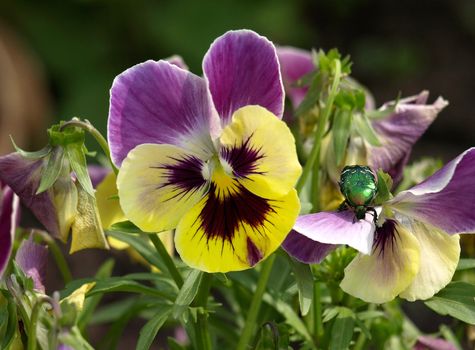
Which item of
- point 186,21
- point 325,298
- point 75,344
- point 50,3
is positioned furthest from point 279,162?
point 50,3

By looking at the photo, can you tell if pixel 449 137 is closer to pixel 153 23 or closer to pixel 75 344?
pixel 153 23

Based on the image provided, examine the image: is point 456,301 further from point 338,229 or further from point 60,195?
point 60,195

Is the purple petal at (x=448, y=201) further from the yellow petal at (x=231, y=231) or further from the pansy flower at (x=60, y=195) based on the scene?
the pansy flower at (x=60, y=195)

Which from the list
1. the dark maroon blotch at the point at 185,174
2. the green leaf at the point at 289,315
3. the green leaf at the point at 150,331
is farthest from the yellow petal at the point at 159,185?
the green leaf at the point at 289,315

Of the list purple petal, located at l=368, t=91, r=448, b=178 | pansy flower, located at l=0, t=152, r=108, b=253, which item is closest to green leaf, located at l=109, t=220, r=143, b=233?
pansy flower, located at l=0, t=152, r=108, b=253

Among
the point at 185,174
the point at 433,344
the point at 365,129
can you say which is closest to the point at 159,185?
the point at 185,174

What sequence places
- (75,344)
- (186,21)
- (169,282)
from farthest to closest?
1. (186,21)
2. (169,282)
3. (75,344)
